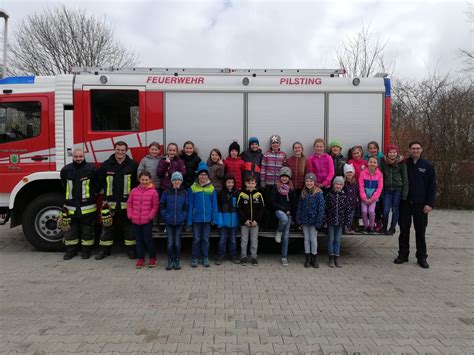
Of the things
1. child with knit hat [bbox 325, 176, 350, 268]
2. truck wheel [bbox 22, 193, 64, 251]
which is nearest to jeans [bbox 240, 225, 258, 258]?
child with knit hat [bbox 325, 176, 350, 268]

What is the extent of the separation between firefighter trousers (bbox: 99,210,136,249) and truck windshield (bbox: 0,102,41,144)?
2044mm

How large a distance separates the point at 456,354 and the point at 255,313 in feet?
6.38

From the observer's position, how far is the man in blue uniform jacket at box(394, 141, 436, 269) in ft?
20.8

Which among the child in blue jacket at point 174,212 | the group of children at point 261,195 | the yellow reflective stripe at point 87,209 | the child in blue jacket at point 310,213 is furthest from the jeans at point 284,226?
the yellow reflective stripe at point 87,209

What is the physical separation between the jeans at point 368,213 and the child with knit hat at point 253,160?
1.80 metres

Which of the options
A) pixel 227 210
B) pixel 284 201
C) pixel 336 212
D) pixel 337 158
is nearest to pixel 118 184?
pixel 227 210

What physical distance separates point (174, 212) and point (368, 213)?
321cm

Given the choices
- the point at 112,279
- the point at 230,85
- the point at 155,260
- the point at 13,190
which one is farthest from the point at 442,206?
the point at 13,190

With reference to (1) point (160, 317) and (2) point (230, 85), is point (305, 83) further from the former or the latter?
(1) point (160, 317)

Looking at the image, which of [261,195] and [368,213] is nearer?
[261,195]

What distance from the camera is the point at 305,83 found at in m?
6.70

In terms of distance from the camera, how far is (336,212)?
6.13 metres

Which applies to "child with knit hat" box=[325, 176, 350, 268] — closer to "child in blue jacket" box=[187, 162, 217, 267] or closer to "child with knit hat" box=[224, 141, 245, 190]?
"child with knit hat" box=[224, 141, 245, 190]

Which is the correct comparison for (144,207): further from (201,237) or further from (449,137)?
(449,137)
